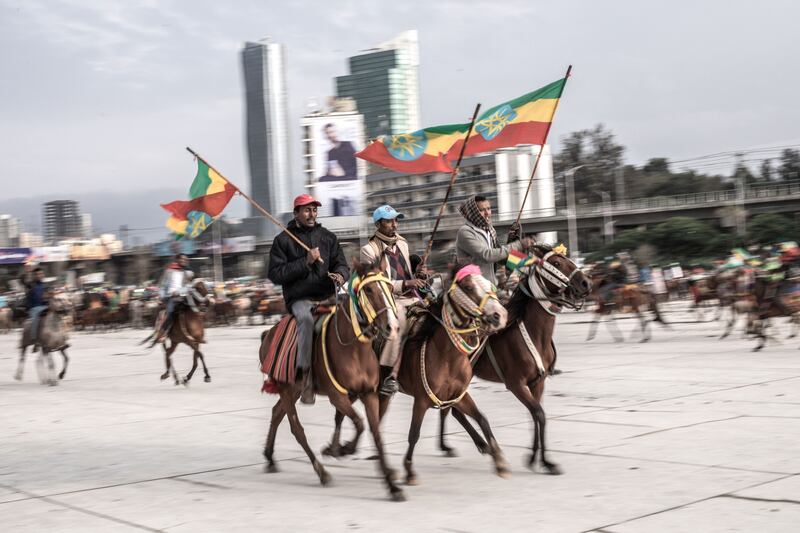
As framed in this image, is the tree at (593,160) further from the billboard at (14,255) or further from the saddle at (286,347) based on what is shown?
the saddle at (286,347)

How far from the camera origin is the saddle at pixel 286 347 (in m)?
7.84

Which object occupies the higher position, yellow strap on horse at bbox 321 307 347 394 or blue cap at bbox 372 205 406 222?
blue cap at bbox 372 205 406 222

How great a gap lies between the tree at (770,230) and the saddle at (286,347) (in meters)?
60.2

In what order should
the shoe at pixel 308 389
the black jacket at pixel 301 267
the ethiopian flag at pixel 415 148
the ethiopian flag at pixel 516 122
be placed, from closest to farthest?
the shoe at pixel 308 389, the black jacket at pixel 301 267, the ethiopian flag at pixel 516 122, the ethiopian flag at pixel 415 148

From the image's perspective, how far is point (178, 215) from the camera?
10672 millimetres

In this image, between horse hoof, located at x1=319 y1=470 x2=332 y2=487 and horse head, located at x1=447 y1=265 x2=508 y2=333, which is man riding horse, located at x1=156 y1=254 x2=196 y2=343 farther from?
horse head, located at x1=447 y1=265 x2=508 y2=333

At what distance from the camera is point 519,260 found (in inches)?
321

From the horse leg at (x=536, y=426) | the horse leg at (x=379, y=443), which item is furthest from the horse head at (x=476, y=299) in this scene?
the horse leg at (x=379, y=443)

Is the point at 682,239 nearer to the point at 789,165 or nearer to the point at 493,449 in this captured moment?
the point at 789,165

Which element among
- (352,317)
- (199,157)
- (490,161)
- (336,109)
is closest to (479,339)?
(352,317)

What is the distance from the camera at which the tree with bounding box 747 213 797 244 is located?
63.9 m

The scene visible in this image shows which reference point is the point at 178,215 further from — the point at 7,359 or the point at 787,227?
the point at 787,227

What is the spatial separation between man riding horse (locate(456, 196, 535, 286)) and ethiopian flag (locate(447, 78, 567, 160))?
2.35m

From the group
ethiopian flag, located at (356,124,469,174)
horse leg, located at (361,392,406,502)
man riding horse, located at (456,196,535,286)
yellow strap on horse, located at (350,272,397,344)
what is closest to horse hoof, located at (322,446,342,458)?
horse leg, located at (361,392,406,502)
